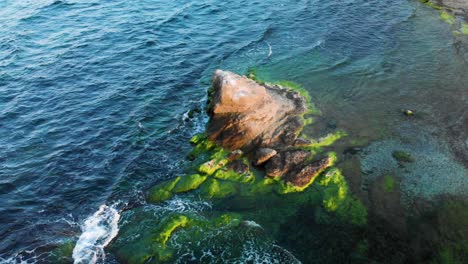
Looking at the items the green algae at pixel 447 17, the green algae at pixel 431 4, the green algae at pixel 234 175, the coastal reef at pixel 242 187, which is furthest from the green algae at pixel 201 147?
the green algae at pixel 431 4

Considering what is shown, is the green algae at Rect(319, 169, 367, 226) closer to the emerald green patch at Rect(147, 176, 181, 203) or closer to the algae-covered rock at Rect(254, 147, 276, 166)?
the algae-covered rock at Rect(254, 147, 276, 166)

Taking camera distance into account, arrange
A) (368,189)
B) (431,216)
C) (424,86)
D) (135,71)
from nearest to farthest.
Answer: (431,216) → (368,189) → (424,86) → (135,71)

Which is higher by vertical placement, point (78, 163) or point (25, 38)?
point (25, 38)

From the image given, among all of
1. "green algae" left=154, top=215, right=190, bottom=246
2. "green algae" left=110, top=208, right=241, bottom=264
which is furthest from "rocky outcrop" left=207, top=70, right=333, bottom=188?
"green algae" left=154, top=215, right=190, bottom=246

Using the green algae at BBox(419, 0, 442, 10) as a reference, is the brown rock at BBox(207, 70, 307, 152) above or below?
below

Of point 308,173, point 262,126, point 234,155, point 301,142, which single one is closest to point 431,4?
point 301,142

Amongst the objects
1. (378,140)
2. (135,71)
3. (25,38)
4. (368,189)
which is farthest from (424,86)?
(25,38)

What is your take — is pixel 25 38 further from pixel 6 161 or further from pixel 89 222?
pixel 89 222
